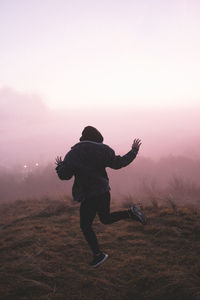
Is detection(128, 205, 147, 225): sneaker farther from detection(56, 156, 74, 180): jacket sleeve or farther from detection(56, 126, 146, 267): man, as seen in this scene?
detection(56, 156, 74, 180): jacket sleeve

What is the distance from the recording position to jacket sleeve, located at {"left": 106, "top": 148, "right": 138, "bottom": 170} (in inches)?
150

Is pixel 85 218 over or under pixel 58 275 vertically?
over

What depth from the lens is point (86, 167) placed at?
3672mm

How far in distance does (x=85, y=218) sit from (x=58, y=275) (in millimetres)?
1118

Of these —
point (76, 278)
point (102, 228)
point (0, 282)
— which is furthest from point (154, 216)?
point (0, 282)

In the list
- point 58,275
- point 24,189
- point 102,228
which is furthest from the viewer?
point 24,189

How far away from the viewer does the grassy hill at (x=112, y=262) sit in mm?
3535

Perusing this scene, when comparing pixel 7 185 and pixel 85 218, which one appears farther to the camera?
pixel 7 185

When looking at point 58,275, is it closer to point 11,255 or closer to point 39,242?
point 11,255

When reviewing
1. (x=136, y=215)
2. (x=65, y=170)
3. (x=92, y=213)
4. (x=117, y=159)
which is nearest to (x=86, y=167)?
(x=65, y=170)

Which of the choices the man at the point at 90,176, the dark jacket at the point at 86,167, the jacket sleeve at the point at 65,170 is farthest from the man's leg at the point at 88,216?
the jacket sleeve at the point at 65,170

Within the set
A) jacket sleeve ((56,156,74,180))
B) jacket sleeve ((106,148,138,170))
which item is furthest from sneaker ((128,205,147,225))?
jacket sleeve ((56,156,74,180))

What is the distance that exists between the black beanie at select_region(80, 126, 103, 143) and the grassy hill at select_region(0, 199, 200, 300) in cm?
209

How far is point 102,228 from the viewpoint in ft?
22.9
